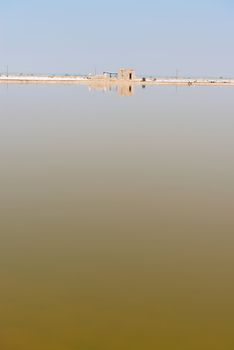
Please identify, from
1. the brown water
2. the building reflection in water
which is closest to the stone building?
the building reflection in water

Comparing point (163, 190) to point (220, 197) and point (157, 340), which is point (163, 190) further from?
point (157, 340)

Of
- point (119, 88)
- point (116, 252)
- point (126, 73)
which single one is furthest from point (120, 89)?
point (116, 252)

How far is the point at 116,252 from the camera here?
682 cm

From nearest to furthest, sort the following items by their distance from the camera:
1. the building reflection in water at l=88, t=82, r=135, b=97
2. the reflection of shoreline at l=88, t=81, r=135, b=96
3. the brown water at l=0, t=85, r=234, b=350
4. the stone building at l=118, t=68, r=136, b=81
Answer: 1. the brown water at l=0, t=85, r=234, b=350
2. the building reflection in water at l=88, t=82, r=135, b=97
3. the reflection of shoreline at l=88, t=81, r=135, b=96
4. the stone building at l=118, t=68, r=136, b=81

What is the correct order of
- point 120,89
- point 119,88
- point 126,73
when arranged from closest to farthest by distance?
point 120,89 → point 119,88 → point 126,73

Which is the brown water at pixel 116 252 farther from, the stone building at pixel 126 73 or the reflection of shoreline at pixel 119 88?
the stone building at pixel 126 73

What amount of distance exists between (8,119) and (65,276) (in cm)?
1947

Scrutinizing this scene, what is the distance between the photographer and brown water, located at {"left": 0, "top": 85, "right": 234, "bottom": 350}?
492 centimetres

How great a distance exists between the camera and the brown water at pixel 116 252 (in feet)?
16.1

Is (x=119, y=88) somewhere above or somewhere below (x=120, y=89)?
above

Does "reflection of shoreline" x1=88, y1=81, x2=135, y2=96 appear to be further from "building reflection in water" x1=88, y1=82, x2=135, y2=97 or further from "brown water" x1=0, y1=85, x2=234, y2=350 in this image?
"brown water" x1=0, y1=85, x2=234, y2=350

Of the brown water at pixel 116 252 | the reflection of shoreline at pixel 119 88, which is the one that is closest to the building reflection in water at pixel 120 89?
the reflection of shoreline at pixel 119 88

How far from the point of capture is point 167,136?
1881 cm

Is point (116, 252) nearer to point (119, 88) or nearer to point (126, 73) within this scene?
point (119, 88)
